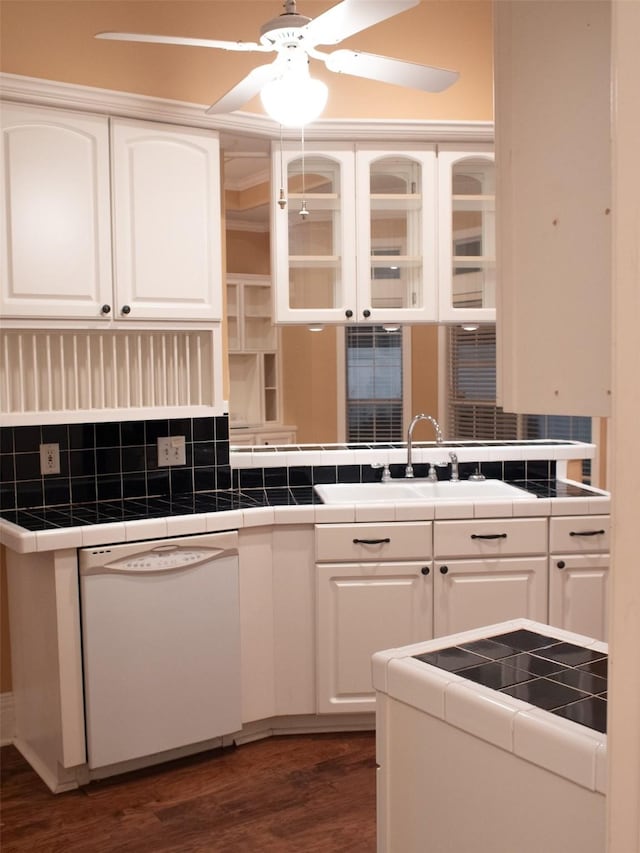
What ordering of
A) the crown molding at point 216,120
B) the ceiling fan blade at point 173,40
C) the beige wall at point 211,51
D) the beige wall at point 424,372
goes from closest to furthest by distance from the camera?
1. the ceiling fan blade at point 173,40
2. the crown molding at point 216,120
3. the beige wall at point 211,51
4. the beige wall at point 424,372

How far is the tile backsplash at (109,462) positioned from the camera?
3.46 m

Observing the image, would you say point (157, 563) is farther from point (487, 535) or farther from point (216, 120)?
point (216, 120)

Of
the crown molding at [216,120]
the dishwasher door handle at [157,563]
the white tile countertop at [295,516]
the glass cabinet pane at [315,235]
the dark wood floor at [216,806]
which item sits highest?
the crown molding at [216,120]

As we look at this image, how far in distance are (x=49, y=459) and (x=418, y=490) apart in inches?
→ 60.8

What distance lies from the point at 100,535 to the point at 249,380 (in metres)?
1.98

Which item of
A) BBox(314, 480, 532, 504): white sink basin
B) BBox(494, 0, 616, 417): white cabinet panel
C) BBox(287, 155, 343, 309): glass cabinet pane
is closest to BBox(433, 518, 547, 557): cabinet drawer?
BBox(314, 480, 532, 504): white sink basin

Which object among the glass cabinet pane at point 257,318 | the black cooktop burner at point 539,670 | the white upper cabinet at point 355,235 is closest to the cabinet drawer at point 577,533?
the white upper cabinet at point 355,235

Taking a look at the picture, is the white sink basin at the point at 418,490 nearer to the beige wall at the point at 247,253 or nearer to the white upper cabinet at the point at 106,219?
the white upper cabinet at the point at 106,219

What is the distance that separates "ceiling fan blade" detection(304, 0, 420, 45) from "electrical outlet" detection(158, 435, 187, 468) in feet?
5.93

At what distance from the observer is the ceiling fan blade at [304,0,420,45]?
7.52ft

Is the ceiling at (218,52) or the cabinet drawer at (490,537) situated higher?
the ceiling at (218,52)

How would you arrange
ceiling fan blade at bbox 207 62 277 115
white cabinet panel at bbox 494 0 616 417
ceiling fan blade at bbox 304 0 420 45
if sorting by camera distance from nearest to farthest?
1. white cabinet panel at bbox 494 0 616 417
2. ceiling fan blade at bbox 304 0 420 45
3. ceiling fan blade at bbox 207 62 277 115

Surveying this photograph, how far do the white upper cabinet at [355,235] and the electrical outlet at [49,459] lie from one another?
1056mm

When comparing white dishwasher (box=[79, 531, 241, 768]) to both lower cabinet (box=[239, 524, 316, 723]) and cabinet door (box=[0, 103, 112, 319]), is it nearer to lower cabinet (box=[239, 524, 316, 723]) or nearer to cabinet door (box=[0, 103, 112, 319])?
lower cabinet (box=[239, 524, 316, 723])
